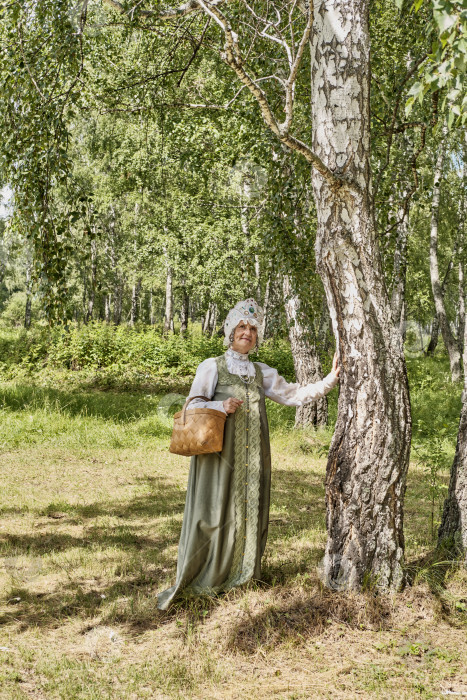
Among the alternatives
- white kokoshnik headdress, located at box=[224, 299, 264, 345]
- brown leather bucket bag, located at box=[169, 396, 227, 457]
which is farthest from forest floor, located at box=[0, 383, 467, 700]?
white kokoshnik headdress, located at box=[224, 299, 264, 345]

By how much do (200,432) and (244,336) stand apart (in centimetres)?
75

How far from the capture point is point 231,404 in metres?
3.80

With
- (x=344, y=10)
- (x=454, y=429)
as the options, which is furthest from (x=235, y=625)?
(x=454, y=429)

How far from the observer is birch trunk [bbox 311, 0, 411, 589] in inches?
141

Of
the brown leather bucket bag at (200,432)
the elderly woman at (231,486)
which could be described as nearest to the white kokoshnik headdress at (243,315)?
the elderly woman at (231,486)

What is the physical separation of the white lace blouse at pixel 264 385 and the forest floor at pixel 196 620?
1.19m

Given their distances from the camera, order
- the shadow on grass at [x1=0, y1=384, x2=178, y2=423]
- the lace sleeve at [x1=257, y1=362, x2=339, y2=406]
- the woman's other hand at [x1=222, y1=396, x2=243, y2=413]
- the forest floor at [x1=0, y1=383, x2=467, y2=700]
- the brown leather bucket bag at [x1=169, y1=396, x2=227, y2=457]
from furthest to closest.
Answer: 1. the shadow on grass at [x1=0, y1=384, x2=178, y2=423]
2. the lace sleeve at [x1=257, y1=362, x2=339, y2=406]
3. the woman's other hand at [x1=222, y1=396, x2=243, y2=413]
4. the brown leather bucket bag at [x1=169, y1=396, x2=227, y2=457]
5. the forest floor at [x1=0, y1=383, x2=467, y2=700]

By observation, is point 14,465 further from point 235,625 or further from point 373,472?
point 373,472

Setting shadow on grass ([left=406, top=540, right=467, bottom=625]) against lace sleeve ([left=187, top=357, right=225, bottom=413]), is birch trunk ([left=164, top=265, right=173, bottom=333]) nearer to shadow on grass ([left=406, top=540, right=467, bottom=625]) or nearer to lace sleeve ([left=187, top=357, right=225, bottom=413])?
lace sleeve ([left=187, top=357, right=225, bottom=413])

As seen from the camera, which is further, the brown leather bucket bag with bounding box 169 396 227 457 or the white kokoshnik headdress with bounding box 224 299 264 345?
the white kokoshnik headdress with bounding box 224 299 264 345

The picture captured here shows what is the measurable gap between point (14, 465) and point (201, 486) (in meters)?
4.56

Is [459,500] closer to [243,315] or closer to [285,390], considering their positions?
[285,390]

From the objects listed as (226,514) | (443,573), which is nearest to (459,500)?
(443,573)

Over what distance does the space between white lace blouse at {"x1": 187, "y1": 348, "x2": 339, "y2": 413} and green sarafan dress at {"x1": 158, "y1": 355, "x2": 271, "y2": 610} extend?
11 centimetres
